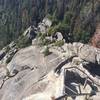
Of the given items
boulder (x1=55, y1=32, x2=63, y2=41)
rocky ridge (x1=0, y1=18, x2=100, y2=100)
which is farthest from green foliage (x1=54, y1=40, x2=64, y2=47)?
boulder (x1=55, y1=32, x2=63, y2=41)

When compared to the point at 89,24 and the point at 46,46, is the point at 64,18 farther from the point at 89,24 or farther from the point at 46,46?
the point at 46,46

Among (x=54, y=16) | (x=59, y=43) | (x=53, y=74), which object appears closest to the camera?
(x=53, y=74)

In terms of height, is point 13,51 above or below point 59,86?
below

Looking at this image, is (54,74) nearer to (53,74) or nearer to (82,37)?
(53,74)

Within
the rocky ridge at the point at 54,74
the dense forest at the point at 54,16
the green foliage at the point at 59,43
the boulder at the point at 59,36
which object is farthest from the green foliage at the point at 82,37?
the green foliage at the point at 59,43

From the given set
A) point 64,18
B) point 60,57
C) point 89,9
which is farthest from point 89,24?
point 60,57

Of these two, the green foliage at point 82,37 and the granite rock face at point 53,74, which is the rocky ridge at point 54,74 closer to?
the granite rock face at point 53,74

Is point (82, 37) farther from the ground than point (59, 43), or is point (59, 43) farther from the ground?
point (59, 43)

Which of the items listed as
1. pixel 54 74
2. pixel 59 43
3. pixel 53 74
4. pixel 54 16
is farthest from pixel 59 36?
pixel 54 74
